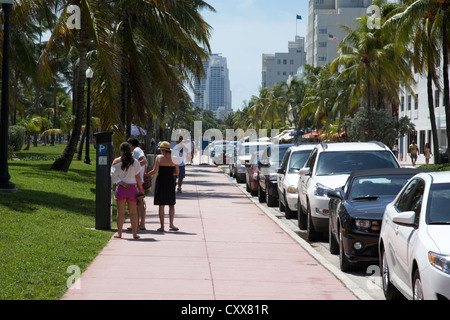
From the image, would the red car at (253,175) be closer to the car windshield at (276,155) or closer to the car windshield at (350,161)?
the car windshield at (276,155)

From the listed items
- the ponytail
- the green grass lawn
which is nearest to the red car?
the green grass lawn

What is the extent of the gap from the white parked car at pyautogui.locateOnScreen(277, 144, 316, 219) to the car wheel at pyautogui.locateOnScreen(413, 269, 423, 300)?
10198mm

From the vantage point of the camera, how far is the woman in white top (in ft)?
40.7

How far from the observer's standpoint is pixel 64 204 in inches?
632

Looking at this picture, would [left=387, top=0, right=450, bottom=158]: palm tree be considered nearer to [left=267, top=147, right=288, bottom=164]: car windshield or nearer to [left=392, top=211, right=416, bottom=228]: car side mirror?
[left=267, top=147, right=288, bottom=164]: car windshield

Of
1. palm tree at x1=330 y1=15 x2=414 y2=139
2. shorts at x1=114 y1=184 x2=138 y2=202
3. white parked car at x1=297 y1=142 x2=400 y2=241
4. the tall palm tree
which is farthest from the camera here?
palm tree at x1=330 y1=15 x2=414 y2=139

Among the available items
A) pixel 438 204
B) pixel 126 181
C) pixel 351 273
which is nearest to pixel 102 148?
pixel 126 181

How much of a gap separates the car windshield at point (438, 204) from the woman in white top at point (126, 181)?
6521 millimetres

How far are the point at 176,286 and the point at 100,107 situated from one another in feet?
50.3

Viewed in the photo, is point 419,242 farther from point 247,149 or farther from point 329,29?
point 329,29

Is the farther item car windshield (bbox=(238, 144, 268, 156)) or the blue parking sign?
car windshield (bbox=(238, 144, 268, 156))

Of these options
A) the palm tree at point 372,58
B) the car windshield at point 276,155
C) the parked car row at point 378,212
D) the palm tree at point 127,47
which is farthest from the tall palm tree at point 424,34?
the parked car row at point 378,212

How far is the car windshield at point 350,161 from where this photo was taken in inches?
546
